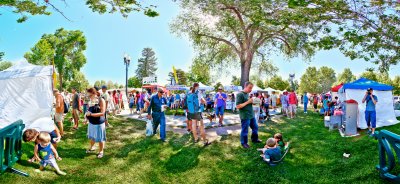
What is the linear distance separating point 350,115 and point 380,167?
520 centimetres

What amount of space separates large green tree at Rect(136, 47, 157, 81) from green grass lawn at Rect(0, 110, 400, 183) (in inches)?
3008

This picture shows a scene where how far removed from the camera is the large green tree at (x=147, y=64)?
84125mm

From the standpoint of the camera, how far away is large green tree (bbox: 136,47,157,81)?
84125 millimetres

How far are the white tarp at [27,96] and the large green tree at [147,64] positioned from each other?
74.9 meters

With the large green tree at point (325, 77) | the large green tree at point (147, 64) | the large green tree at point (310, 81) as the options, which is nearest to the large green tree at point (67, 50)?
the large green tree at point (147, 64)

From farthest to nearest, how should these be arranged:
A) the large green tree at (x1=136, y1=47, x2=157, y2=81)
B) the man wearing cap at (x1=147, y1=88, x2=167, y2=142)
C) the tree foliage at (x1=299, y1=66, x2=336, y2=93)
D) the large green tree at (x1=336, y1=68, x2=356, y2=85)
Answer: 1. the large green tree at (x1=136, y1=47, x2=157, y2=81)
2. the large green tree at (x1=336, y1=68, x2=356, y2=85)
3. the tree foliage at (x1=299, y1=66, x2=336, y2=93)
4. the man wearing cap at (x1=147, y1=88, x2=167, y2=142)

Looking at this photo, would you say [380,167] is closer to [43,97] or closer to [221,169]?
[221,169]

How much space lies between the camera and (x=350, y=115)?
10031mm

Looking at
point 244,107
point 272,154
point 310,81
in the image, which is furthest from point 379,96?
point 310,81

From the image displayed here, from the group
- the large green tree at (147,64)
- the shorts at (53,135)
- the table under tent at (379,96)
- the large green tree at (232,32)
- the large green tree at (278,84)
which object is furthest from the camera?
the large green tree at (147,64)

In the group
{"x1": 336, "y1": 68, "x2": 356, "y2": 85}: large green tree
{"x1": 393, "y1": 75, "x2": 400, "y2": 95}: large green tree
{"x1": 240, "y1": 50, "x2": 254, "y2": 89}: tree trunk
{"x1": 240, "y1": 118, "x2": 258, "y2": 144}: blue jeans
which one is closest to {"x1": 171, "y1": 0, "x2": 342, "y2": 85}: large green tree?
{"x1": 240, "y1": 50, "x2": 254, "y2": 89}: tree trunk

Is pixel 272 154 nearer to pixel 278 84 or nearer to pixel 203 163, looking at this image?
pixel 203 163

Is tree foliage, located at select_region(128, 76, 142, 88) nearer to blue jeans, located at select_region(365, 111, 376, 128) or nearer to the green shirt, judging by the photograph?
blue jeans, located at select_region(365, 111, 376, 128)

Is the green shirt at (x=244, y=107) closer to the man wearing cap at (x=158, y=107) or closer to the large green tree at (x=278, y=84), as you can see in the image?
the man wearing cap at (x=158, y=107)
